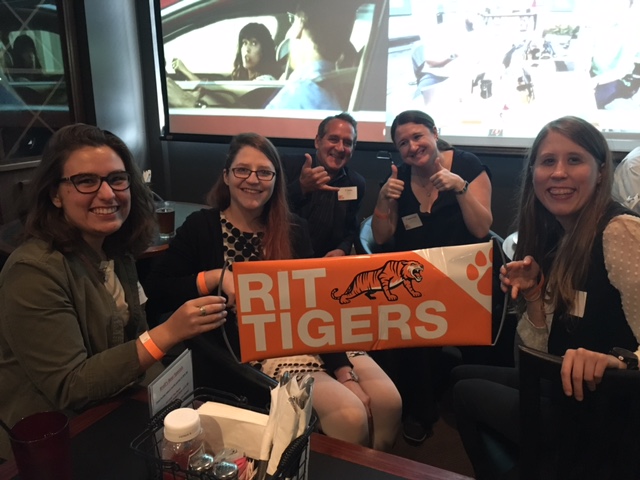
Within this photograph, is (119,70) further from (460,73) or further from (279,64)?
(460,73)

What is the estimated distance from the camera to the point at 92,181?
1.30m

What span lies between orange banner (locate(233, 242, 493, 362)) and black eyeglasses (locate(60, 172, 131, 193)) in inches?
18.5

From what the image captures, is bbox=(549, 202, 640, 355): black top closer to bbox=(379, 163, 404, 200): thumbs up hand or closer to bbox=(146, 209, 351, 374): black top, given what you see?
bbox=(146, 209, 351, 374): black top

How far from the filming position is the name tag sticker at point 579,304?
1309mm

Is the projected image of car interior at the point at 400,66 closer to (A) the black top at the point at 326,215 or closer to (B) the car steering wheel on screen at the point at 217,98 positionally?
(B) the car steering wheel on screen at the point at 217,98

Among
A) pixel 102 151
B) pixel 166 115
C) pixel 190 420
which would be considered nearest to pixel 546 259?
pixel 190 420

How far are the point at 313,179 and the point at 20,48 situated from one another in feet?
8.02

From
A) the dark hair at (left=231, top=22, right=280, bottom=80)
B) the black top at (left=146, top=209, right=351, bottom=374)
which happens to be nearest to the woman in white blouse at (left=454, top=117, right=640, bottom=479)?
the black top at (left=146, top=209, right=351, bottom=374)

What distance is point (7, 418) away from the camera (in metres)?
1.19

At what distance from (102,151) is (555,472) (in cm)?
135

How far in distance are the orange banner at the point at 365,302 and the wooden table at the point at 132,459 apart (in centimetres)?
28

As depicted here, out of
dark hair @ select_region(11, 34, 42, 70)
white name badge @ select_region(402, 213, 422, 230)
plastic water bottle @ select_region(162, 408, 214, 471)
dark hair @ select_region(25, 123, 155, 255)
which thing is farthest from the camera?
dark hair @ select_region(11, 34, 42, 70)

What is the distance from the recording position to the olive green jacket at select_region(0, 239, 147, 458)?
1116mm

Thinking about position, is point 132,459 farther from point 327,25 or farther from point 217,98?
point 217,98
